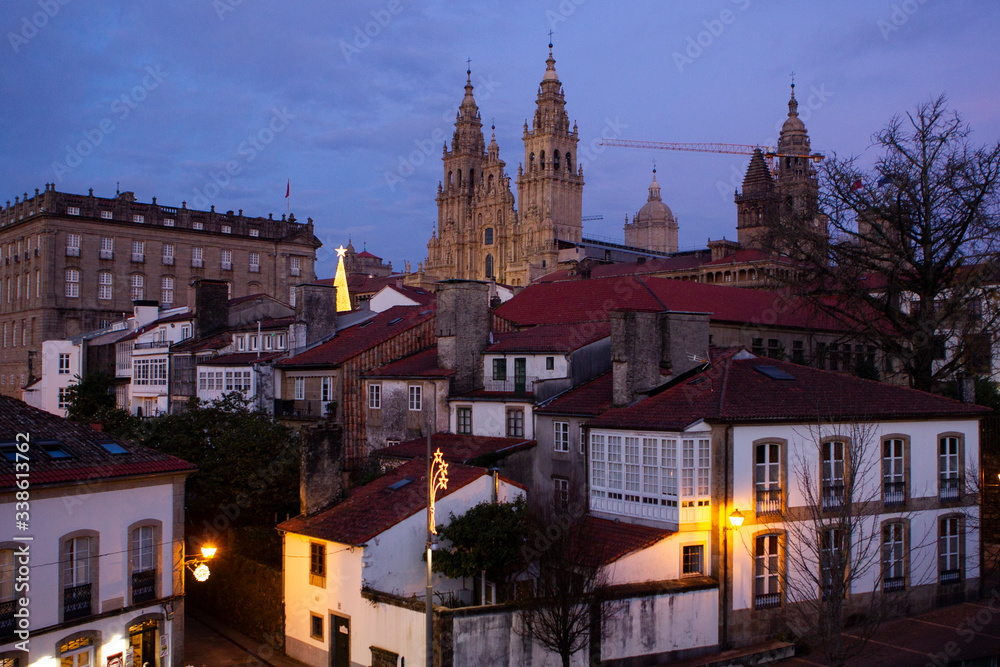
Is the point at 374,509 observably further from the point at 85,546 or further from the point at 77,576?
the point at 77,576

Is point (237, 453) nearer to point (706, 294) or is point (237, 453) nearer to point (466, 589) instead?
point (466, 589)

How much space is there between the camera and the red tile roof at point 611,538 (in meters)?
22.2

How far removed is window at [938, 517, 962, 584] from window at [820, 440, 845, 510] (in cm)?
447

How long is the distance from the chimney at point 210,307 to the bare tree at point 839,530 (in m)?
34.8

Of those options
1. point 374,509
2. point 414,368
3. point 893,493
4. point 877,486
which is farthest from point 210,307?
point 893,493

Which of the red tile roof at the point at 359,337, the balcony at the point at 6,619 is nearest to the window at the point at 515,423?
the red tile roof at the point at 359,337

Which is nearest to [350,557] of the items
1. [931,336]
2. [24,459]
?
[24,459]

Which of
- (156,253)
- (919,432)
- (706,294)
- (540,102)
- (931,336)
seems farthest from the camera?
(540,102)

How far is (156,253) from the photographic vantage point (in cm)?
8388

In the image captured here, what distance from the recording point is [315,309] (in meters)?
43.2

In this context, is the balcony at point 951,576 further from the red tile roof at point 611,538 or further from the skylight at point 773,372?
the red tile roof at point 611,538

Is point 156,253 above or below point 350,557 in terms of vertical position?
above

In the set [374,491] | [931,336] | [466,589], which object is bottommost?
[466,589]

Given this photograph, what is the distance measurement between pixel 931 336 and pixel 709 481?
1630cm
